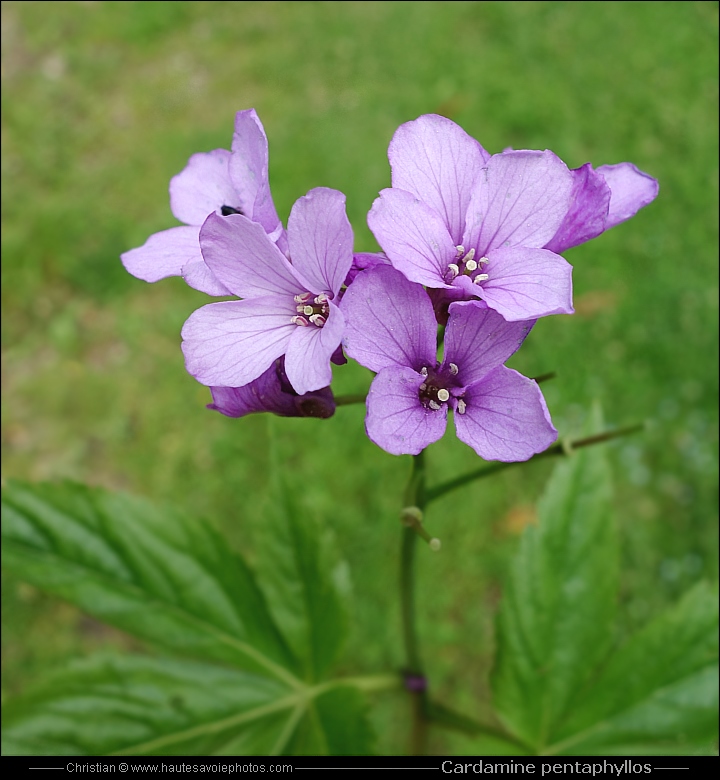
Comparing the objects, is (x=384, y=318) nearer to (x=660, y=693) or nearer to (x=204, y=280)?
(x=204, y=280)

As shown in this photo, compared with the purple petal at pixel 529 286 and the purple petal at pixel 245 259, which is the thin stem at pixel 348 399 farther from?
the purple petal at pixel 529 286

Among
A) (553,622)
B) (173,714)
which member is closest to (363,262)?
(553,622)

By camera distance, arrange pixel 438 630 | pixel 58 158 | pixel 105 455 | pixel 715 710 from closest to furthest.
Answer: pixel 715 710 → pixel 438 630 → pixel 105 455 → pixel 58 158

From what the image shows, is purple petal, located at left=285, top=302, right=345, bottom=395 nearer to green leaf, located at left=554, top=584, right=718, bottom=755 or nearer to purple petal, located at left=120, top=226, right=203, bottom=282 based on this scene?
purple petal, located at left=120, top=226, right=203, bottom=282

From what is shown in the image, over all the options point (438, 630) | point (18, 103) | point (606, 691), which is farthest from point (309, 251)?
point (18, 103)
